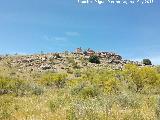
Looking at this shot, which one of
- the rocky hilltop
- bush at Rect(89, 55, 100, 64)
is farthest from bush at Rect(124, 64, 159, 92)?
bush at Rect(89, 55, 100, 64)

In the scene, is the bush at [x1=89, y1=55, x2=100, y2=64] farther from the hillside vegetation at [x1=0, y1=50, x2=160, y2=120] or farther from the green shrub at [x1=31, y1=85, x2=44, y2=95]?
the green shrub at [x1=31, y1=85, x2=44, y2=95]

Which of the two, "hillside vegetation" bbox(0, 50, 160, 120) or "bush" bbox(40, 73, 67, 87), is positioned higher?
"hillside vegetation" bbox(0, 50, 160, 120)

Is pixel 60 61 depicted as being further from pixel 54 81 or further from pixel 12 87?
pixel 12 87

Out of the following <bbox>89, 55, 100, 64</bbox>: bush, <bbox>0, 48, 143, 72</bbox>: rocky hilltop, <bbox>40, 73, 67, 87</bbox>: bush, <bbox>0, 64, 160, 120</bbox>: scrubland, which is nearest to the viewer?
<bbox>0, 64, 160, 120</bbox>: scrubland

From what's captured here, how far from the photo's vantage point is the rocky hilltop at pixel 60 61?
3297 inches

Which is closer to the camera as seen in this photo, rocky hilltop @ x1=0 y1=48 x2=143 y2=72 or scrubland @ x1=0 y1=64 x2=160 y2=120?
scrubland @ x1=0 y1=64 x2=160 y2=120

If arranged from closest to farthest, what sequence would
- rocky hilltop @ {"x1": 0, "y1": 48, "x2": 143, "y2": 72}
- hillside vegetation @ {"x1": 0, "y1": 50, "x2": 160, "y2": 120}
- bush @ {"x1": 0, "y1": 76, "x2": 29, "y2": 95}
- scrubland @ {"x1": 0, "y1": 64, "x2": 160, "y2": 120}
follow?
scrubland @ {"x1": 0, "y1": 64, "x2": 160, "y2": 120} → hillside vegetation @ {"x1": 0, "y1": 50, "x2": 160, "y2": 120} → bush @ {"x1": 0, "y1": 76, "x2": 29, "y2": 95} → rocky hilltop @ {"x1": 0, "y1": 48, "x2": 143, "y2": 72}

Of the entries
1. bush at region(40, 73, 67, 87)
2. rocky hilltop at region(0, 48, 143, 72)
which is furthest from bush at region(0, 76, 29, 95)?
rocky hilltop at region(0, 48, 143, 72)

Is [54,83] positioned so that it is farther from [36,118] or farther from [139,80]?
[36,118]

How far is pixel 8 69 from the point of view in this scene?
79.4 metres

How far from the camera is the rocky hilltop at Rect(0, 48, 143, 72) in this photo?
8375 cm

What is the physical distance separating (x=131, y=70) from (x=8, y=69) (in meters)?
42.4

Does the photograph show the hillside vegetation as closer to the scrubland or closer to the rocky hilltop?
the scrubland

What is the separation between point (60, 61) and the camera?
9081cm
